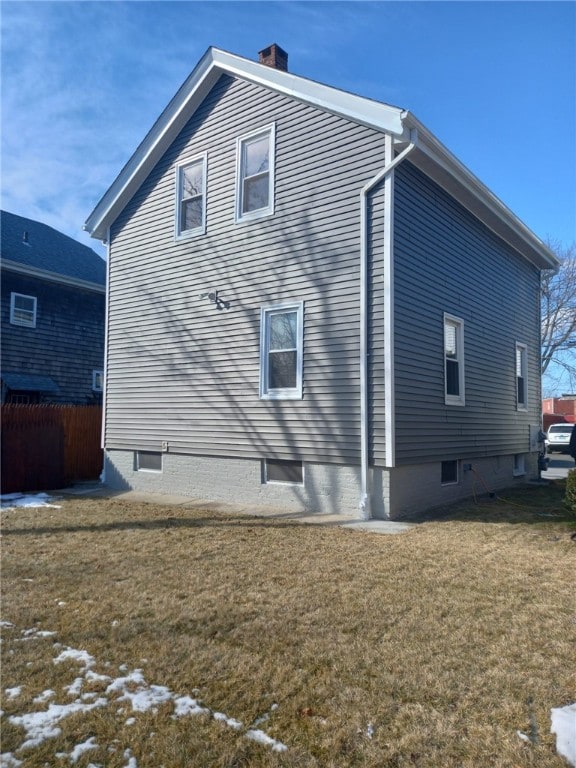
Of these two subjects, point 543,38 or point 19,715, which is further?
point 543,38

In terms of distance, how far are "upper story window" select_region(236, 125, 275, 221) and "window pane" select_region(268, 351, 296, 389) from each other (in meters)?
2.58

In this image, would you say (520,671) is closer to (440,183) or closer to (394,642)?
(394,642)

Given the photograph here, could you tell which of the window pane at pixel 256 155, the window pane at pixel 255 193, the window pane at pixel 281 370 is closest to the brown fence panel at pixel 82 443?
the window pane at pixel 281 370

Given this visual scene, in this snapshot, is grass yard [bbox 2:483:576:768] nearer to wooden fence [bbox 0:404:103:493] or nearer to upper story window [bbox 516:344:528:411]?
wooden fence [bbox 0:404:103:493]

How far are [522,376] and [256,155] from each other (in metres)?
8.48

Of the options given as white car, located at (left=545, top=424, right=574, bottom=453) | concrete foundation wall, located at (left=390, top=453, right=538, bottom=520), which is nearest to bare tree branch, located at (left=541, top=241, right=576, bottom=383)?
white car, located at (left=545, top=424, right=574, bottom=453)

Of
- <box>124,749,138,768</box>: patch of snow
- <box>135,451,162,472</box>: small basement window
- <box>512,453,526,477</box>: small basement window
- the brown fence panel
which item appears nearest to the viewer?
<box>124,749,138,768</box>: patch of snow

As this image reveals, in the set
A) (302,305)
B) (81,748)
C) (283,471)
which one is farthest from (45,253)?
(81,748)

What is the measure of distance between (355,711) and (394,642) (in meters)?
0.92

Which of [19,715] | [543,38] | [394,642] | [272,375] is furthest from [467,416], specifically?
[19,715]

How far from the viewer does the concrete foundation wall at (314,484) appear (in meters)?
8.21

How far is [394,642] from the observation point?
3.67 m

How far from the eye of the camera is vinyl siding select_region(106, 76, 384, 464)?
8562mm

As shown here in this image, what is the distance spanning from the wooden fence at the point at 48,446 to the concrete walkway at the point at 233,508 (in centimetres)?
54
